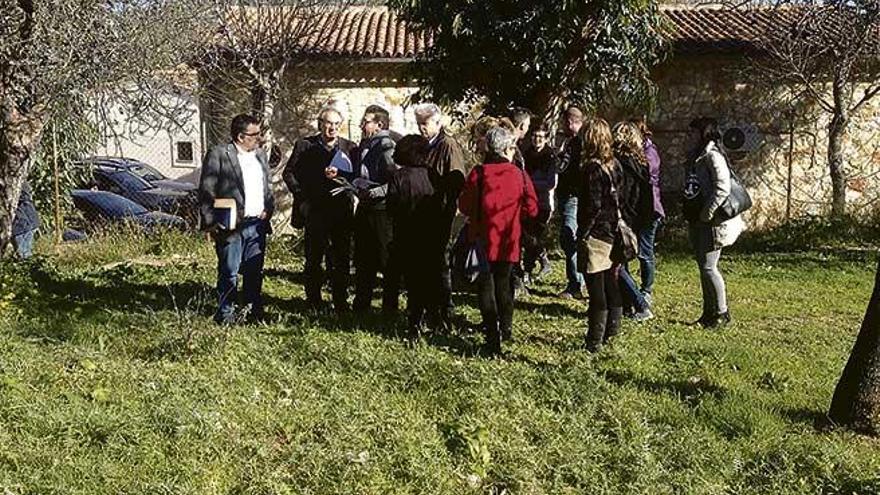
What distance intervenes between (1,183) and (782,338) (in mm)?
6918

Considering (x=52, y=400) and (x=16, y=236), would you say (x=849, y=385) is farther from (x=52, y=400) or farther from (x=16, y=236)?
(x=16, y=236)

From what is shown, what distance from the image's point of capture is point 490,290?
6293mm

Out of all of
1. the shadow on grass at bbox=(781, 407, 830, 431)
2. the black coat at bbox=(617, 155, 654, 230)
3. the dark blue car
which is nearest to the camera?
the shadow on grass at bbox=(781, 407, 830, 431)

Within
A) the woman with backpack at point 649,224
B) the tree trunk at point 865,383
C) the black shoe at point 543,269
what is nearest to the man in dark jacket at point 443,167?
the woman with backpack at point 649,224

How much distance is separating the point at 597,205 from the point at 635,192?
0.87 metres

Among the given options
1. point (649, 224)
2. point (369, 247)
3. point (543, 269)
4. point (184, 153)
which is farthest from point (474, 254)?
point (184, 153)

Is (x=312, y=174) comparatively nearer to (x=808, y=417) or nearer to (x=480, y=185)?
(x=480, y=185)

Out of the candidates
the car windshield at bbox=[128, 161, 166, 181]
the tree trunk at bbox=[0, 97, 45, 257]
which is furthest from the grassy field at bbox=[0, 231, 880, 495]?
the car windshield at bbox=[128, 161, 166, 181]

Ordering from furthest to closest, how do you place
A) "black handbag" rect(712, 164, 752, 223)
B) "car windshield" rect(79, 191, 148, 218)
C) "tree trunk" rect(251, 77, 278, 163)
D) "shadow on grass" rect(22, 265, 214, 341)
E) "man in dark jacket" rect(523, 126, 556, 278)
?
"tree trunk" rect(251, 77, 278, 163) < "car windshield" rect(79, 191, 148, 218) < "man in dark jacket" rect(523, 126, 556, 278) < "black handbag" rect(712, 164, 752, 223) < "shadow on grass" rect(22, 265, 214, 341)

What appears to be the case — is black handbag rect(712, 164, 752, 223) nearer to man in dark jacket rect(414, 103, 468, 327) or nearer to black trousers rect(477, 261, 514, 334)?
black trousers rect(477, 261, 514, 334)

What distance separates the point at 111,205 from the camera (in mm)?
14750

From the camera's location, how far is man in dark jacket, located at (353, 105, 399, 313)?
7.31 metres

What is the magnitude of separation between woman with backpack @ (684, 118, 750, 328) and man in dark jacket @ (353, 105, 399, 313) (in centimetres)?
237

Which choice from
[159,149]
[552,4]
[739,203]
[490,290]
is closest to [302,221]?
[490,290]
